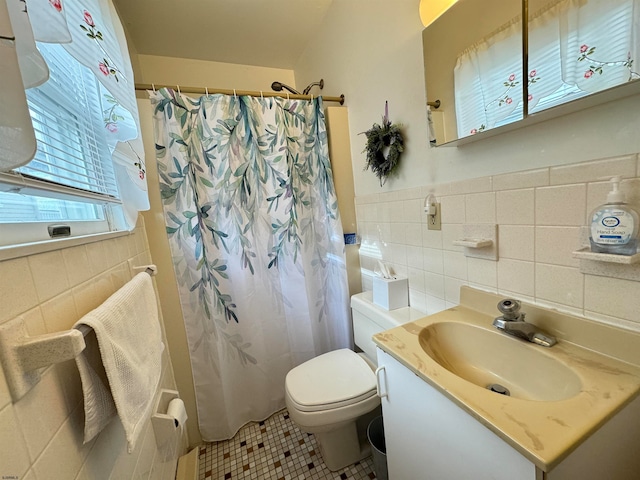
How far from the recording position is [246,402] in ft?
5.37

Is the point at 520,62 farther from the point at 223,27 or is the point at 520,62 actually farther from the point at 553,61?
the point at 223,27

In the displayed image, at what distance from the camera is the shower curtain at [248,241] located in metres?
1.41

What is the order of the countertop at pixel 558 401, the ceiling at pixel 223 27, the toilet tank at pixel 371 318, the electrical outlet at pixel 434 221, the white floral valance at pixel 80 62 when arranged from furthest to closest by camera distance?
1. the ceiling at pixel 223 27
2. the toilet tank at pixel 371 318
3. the electrical outlet at pixel 434 221
4. the countertop at pixel 558 401
5. the white floral valance at pixel 80 62

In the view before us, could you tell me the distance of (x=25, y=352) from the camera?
41 centimetres

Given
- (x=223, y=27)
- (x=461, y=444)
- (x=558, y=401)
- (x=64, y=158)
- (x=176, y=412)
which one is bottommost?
(x=176, y=412)

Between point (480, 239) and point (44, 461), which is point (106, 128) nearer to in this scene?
point (44, 461)

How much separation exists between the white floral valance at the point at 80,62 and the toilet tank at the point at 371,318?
1.16m

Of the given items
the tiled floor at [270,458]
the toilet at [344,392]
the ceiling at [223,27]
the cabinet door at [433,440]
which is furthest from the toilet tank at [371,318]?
the ceiling at [223,27]

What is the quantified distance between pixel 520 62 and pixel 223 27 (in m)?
1.76

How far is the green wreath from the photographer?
48.8 inches

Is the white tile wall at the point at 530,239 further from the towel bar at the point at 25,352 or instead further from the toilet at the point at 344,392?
the towel bar at the point at 25,352

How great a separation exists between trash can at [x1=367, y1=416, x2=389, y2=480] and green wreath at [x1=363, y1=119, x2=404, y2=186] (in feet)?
4.20

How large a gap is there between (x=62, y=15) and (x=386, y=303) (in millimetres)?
1375

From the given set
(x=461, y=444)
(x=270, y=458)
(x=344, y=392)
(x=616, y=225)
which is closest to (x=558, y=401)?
(x=461, y=444)
